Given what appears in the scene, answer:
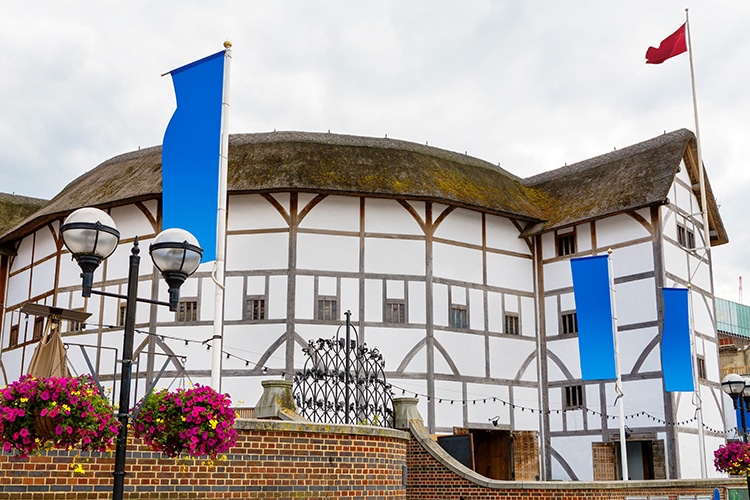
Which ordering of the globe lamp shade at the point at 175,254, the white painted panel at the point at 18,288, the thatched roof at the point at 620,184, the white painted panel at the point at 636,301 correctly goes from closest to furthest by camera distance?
the globe lamp shade at the point at 175,254
the white painted panel at the point at 636,301
the thatched roof at the point at 620,184
the white painted panel at the point at 18,288

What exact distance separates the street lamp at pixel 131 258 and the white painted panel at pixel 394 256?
18.6 metres

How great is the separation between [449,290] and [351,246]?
3461 mm

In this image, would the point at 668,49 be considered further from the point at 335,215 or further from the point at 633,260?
the point at 335,215

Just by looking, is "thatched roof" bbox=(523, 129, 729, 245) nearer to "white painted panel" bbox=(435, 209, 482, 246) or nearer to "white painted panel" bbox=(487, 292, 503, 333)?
"white painted panel" bbox=(435, 209, 482, 246)

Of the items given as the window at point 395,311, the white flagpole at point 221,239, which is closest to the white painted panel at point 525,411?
the window at point 395,311

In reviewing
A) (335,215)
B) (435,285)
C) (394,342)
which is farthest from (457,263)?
(335,215)

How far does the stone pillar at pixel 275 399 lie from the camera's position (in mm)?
15423

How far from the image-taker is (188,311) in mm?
25484

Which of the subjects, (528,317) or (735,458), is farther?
(528,317)

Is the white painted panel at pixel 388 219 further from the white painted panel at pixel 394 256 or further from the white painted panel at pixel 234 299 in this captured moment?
the white painted panel at pixel 234 299

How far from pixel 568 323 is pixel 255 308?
10333mm

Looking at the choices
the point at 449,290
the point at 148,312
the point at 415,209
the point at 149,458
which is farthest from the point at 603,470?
the point at 149,458

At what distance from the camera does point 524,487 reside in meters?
15.9

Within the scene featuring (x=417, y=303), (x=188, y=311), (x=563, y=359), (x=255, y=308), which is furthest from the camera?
(x=563, y=359)
